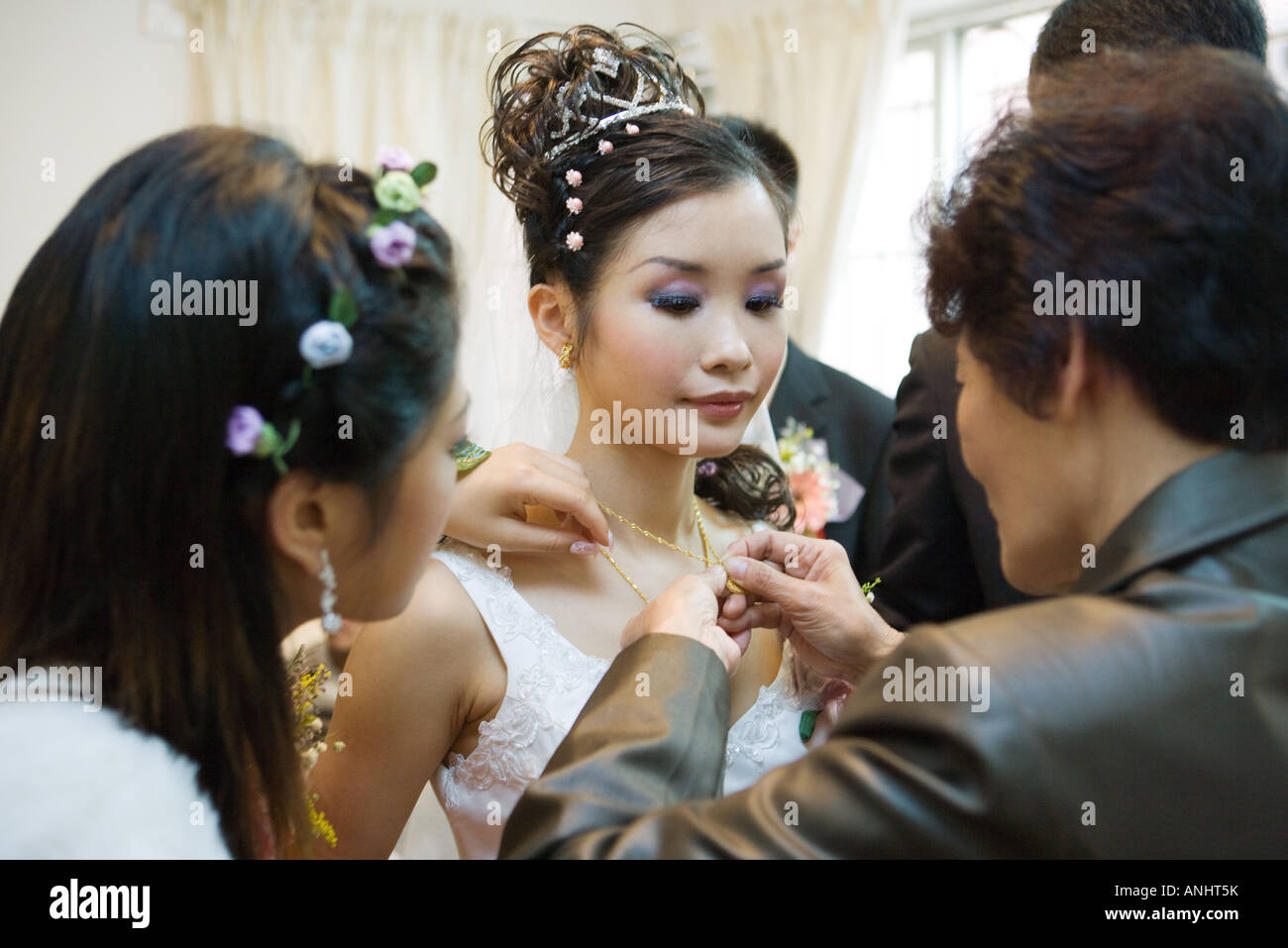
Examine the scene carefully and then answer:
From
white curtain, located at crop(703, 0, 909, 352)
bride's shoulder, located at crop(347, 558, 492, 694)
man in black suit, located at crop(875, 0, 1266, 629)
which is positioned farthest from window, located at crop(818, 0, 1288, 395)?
bride's shoulder, located at crop(347, 558, 492, 694)

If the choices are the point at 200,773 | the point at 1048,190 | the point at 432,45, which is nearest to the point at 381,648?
the point at 200,773

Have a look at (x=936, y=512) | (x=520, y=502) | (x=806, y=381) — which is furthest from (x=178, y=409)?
(x=806, y=381)

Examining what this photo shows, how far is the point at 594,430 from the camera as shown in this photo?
5.13 feet

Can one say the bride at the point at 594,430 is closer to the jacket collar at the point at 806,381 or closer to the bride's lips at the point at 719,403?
the bride's lips at the point at 719,403

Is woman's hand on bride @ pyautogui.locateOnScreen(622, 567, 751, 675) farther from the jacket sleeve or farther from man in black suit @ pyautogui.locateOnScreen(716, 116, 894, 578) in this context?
man in black suit @ pyautogui.locateOnScreen(716, 116, 894, 578)

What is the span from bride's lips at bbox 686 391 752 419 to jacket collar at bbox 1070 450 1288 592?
0.64m

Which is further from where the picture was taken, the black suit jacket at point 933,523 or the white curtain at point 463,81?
the white curtain at point 463,81

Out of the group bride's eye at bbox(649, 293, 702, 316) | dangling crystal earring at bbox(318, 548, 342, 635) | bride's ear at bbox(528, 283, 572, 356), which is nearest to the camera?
dangling crystal earring at bbox(318, 548, 342, 635)

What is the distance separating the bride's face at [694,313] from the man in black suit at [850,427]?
1229 mm

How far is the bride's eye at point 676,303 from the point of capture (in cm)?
144

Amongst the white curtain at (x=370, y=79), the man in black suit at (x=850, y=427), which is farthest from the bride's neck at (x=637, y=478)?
the white curtain at (x=370, y=79)

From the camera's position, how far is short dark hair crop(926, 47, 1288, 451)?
86 cm
